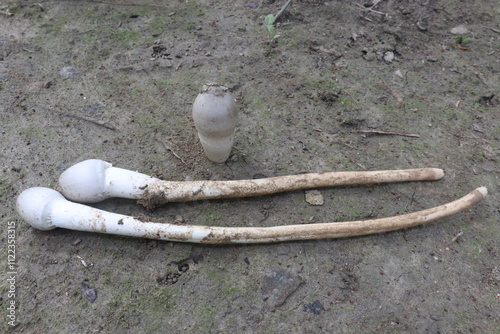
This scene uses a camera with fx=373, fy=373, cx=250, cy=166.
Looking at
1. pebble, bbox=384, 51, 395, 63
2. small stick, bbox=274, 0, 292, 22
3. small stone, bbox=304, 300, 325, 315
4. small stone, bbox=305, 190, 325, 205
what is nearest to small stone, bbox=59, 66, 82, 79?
small stick, bbox=274, 0, 292, 22

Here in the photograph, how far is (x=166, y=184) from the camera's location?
2545 millimetres

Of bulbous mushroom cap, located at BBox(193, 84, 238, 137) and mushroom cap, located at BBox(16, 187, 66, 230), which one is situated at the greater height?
bulbous mushroom cap, located at BBox(193, 84, 238, 137)

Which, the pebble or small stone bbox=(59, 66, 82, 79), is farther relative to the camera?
the pebble

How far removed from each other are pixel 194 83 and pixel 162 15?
1.35 m

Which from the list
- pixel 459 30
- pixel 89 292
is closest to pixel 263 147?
pixel 89 292

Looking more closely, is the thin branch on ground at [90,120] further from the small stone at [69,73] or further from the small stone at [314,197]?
the small stone at [314,197]

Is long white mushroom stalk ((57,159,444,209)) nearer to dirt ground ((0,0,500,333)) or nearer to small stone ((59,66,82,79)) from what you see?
dirt ground ((0,0,500,333))

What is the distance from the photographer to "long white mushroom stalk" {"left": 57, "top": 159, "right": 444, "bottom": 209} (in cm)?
241

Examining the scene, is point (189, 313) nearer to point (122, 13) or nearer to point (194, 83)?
point (194, 83)

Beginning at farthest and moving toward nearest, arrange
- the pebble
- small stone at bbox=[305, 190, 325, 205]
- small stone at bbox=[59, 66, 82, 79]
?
the pebble → small stone at bbox=[59, 66, 82, 79] → small stone at bbox=[305, 190, 325, 205]

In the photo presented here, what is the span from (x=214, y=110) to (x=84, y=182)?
95 cm

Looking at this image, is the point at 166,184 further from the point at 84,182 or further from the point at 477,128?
the point at 477,128

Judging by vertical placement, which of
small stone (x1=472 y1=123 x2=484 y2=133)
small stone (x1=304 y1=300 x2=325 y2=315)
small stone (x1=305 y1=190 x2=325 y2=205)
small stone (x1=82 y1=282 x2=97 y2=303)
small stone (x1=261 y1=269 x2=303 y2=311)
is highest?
small stone (x1=82 y1=282 x2=97 y2=303)

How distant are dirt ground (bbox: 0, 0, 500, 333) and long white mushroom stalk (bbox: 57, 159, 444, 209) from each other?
0.39 feet
